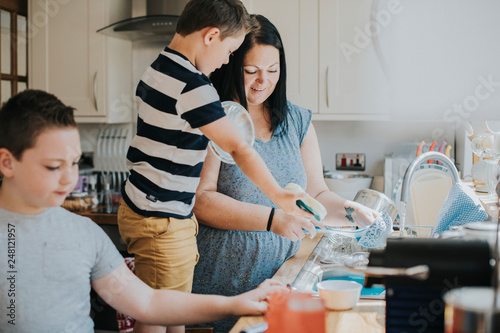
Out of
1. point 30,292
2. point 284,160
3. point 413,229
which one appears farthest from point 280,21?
point 30,292

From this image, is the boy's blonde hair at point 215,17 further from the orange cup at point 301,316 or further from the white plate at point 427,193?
the white plate at point 427,193

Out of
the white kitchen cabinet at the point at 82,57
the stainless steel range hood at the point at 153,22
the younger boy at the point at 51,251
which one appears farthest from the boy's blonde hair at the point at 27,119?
the white kitchen cabinet at the point at 82,57

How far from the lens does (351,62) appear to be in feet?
9.65

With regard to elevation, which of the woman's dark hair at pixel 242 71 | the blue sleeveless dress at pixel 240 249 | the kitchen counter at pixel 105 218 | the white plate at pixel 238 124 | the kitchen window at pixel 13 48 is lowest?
the kitchen counter at pixel 105 218

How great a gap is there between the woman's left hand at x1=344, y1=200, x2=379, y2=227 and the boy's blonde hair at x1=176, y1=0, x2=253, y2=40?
0.56 metres

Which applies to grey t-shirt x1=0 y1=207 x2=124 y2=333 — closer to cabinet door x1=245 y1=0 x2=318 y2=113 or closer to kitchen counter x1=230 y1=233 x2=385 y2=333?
kitchen counter x1=230 y1=233 x2=385 y2=333

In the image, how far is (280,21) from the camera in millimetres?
2986

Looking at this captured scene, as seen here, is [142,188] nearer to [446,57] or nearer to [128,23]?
[128,23]

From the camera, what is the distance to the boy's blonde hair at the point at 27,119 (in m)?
0.92

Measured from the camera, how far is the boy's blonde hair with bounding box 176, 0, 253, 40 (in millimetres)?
1334

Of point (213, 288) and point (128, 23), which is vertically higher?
point (128, 23)

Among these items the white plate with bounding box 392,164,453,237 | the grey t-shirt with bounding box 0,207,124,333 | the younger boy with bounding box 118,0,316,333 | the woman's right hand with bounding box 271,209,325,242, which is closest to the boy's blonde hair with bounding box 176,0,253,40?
the younger boy with bounding box 118,0,316,333

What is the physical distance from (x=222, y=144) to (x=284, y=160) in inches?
17.1

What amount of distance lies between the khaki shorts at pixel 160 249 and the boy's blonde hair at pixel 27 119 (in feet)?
1.66
